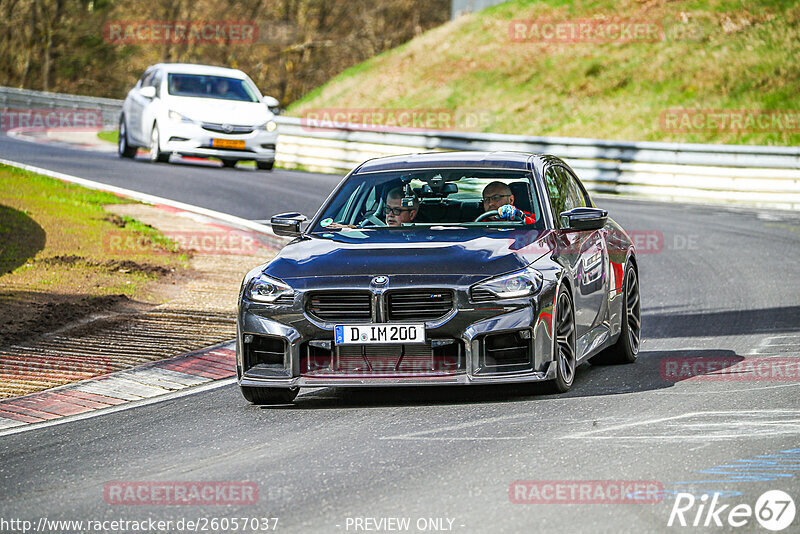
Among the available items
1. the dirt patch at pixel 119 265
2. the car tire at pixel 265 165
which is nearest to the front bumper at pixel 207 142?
the car tire at pixel 265 165

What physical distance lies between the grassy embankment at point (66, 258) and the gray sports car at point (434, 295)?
3.49m

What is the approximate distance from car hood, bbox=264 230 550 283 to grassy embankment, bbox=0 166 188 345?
11.6 ft

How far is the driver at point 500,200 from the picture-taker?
30.0 ft

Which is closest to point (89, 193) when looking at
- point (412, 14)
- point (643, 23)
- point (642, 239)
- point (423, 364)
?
point (642, 239)

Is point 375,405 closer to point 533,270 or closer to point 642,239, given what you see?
point 533,270

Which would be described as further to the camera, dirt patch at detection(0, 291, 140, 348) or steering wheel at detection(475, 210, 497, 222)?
dirt patch at detection(0, 291, 140, 348)

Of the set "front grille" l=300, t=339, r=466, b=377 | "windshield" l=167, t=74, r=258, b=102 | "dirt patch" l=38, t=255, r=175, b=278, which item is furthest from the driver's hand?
"windshield" l=167, t=74, r=258, b=102

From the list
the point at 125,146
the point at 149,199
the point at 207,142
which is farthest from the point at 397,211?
the point at 125,146

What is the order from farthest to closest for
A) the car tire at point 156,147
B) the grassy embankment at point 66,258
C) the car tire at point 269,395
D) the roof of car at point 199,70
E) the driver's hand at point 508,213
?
the roof of car at point 199,70 < the car tire at point 156,147 < the grassy embankment at point 66,258 < the driver's hand at point 508,213 < the car tire at point 269,395

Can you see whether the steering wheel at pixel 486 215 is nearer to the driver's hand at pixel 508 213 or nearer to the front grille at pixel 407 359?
the driver's hand at pixel 508 213

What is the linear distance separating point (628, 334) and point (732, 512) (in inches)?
177

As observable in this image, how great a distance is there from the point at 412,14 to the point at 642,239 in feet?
137

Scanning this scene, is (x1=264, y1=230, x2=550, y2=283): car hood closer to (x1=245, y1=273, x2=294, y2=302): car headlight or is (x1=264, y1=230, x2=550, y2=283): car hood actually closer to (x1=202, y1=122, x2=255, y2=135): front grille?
(x1=245, y1=273, x2=294, y2=302): car headlight

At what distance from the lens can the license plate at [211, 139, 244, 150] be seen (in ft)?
80.2
